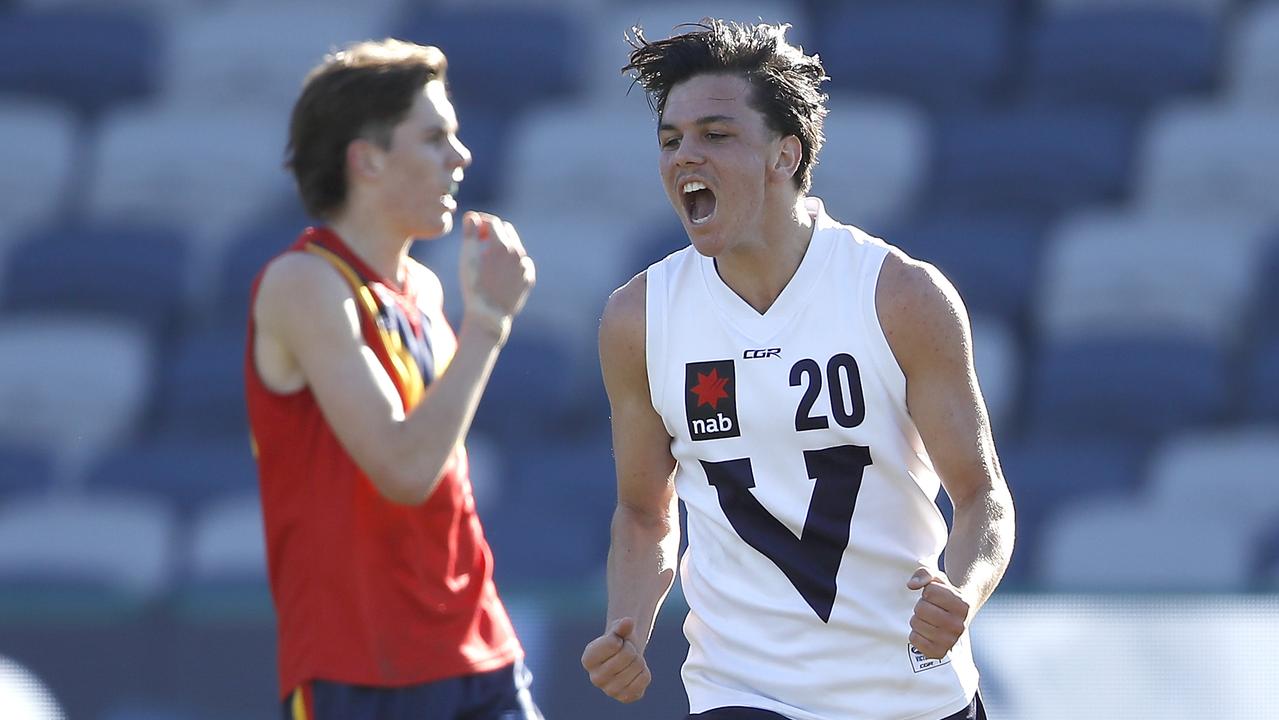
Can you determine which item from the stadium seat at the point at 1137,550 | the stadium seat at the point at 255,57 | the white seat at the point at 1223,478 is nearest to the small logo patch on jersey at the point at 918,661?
the stadium seat at the point at 1137,550

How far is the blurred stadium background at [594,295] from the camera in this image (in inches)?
222

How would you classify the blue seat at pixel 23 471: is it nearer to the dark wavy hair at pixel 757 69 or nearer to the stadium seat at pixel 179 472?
the stadium seat at pixel 179 472

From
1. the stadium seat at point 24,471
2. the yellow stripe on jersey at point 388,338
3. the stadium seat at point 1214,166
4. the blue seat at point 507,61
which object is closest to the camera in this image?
the yellow stripe on jersey at point 388,338

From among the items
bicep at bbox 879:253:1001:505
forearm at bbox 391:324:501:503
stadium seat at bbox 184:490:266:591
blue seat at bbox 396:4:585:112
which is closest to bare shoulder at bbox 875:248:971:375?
bicep at bbox 879:253:1001:505

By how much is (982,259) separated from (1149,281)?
79 centimetres

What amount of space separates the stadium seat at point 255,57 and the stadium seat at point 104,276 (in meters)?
1.21

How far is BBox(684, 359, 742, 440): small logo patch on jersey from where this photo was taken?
132 inches

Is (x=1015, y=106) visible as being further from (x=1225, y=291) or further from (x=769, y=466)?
(x=769, y=466)

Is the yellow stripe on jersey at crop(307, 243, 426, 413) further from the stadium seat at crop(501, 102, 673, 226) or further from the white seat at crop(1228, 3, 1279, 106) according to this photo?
the white seat at crop(1228, 3, 1279, 106)

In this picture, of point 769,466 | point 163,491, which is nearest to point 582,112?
point 163,491

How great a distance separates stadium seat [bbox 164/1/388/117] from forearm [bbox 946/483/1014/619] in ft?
25.0

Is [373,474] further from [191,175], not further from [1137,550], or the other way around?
[191,175]

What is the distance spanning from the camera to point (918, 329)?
324 cm

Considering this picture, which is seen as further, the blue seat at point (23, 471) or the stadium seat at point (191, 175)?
the stadium seat at point (191, 175)
